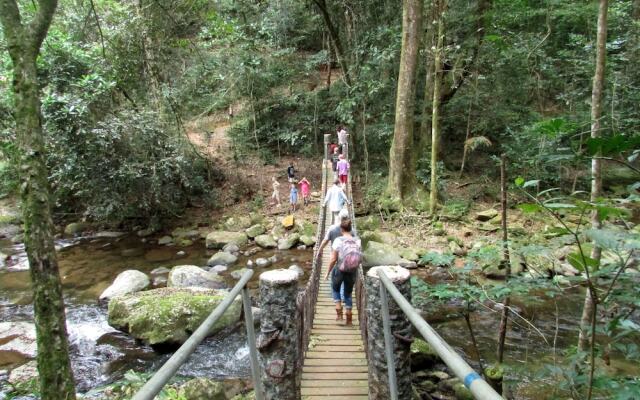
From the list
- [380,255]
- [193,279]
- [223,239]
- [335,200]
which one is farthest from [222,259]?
[335,200]

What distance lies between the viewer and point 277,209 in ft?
39.2

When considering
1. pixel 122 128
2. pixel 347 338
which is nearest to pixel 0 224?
pixel 122 128

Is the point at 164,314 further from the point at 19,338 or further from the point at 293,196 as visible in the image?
the point at 293,196

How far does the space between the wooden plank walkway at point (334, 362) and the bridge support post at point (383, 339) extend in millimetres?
418

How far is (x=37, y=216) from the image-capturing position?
315 cm

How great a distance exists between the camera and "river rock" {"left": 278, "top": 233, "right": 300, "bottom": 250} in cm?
1015

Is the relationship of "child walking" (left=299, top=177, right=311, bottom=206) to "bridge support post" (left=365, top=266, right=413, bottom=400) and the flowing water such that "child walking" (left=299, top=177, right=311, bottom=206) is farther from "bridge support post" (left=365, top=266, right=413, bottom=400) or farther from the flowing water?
"bridge support post" (left=365, top=266, right=413, bottom=400)

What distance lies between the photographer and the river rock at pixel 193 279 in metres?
7.49

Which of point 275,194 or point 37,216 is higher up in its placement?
point 37,216

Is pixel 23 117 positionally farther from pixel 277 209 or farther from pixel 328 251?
pixel 277 209

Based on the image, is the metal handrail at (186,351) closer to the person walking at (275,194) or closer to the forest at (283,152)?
the forest at (283,152)

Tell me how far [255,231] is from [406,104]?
16.8 ft

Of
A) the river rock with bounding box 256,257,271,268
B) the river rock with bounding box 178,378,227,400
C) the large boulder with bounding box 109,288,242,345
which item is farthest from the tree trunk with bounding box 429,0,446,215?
the river rock with bounding box 178,378,227,400

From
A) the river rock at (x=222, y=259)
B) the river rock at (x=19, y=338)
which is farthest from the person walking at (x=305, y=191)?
the river rock at (x=19, y=338)
